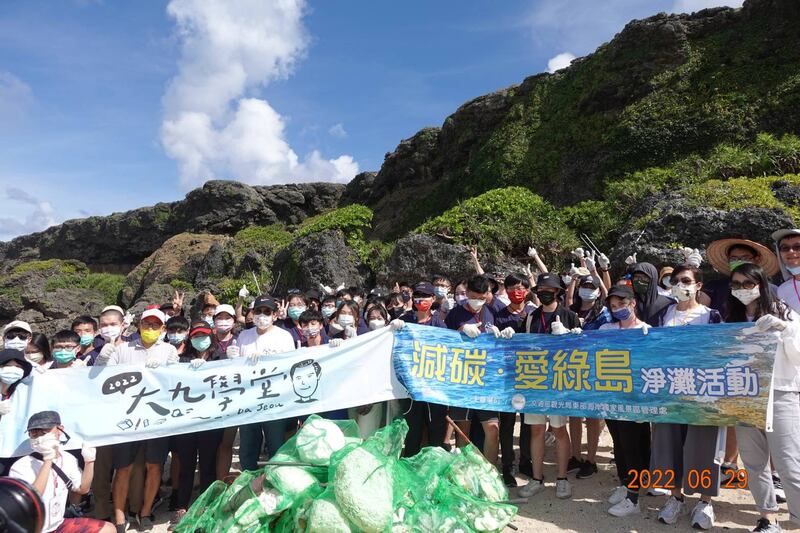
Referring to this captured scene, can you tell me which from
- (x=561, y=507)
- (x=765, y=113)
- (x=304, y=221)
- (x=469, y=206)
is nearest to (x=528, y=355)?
(x=561, y=507)

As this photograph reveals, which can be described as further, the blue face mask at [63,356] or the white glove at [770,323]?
the blue face mask at [63,356]

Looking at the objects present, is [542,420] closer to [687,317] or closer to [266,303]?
[687,317]

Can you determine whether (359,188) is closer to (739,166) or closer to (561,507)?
(739,166)

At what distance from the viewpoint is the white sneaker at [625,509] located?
4586 millimetres

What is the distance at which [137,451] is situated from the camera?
5020 mm

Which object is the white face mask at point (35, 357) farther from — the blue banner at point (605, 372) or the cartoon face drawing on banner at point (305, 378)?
the blue banner at point (605, 372)

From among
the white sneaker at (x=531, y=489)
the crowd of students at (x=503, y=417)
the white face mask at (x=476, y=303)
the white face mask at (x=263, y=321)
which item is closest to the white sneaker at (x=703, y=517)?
the crowd of students at (x=503, y=417)

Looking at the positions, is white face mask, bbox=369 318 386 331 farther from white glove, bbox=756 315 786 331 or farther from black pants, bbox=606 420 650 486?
white glove, bbox=756 315 786 331

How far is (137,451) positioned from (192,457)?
51 centimetres

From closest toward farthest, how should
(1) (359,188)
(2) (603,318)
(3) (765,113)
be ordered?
(2) (603,318)
(3) (765,113)
(1) (359,188)

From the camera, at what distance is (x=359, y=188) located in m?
32.3

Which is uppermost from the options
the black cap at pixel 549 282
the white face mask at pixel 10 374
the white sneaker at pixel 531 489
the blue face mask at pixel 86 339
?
the black cap at pixel 549 282

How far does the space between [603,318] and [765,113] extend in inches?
493

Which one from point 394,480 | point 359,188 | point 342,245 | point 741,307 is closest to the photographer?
point 394,480
